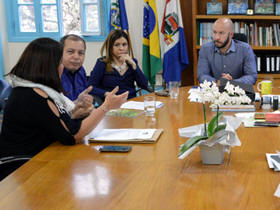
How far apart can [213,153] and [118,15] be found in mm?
3771

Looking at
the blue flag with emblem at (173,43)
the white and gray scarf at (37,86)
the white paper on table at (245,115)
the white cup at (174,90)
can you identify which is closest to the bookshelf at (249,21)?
the blue flag with emblem at (173,43)

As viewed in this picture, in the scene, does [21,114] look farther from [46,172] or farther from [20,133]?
[46,172]

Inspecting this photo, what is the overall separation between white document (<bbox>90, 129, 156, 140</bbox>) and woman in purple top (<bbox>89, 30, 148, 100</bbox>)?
5.07 ft

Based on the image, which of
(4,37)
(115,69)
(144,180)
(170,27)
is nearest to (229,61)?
(115,69)

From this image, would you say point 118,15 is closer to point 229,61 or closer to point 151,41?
point 151,41

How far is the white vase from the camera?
1326 mm

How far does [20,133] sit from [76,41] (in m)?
1.32

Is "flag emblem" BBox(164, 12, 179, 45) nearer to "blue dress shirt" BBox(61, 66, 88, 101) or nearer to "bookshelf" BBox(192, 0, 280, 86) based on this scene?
"bookshelf" BBox(192, 0, 280, 86)

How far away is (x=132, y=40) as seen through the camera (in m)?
5.17

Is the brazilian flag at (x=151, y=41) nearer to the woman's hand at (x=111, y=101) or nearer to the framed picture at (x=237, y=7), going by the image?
the framed picture at (x=237, y=7)

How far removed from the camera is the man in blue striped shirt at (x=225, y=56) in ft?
11.4

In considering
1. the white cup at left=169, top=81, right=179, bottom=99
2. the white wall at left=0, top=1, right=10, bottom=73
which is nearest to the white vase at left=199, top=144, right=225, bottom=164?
the white cup at left=169, top=81, right=179, bottom=99

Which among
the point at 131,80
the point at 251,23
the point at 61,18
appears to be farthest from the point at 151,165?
the point at 61,18

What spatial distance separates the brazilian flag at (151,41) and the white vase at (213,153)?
3.59 meters
